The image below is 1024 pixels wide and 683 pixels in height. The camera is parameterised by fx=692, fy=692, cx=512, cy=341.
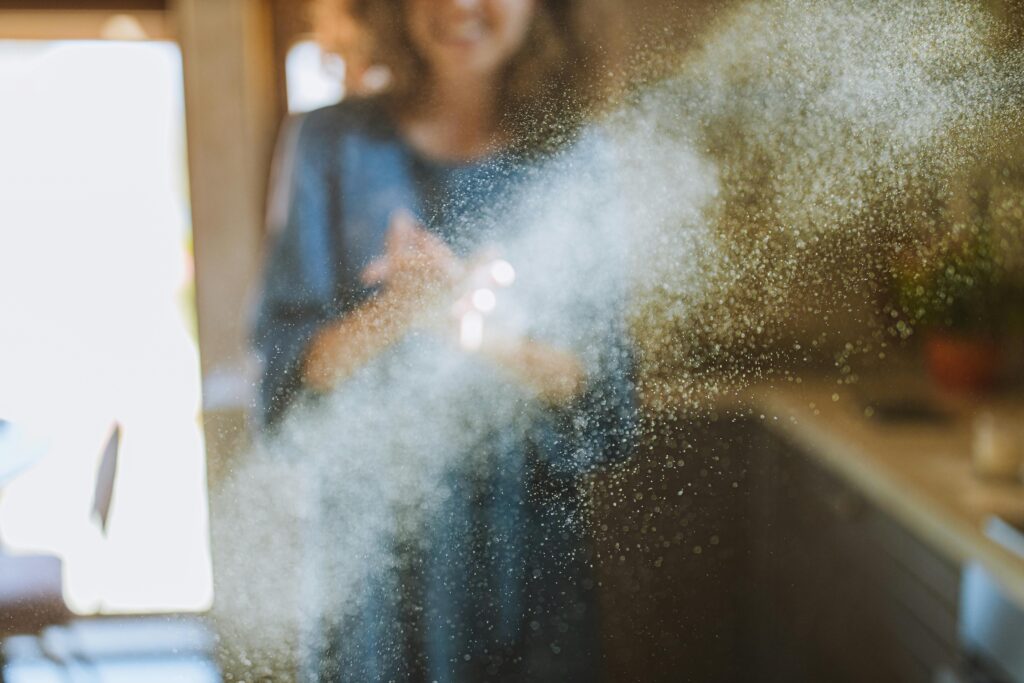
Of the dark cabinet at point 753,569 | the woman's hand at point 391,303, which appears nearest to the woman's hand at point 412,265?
the woman's hand at point 391,303

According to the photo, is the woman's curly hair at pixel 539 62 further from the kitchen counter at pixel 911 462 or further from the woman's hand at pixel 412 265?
the kitchen counter at pixel 911 462

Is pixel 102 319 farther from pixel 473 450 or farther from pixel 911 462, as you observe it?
pixel 911 462

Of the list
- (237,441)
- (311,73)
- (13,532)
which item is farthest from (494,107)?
(13,532)

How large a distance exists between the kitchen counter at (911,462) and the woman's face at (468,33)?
20 cm

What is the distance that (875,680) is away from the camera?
0.34 meters

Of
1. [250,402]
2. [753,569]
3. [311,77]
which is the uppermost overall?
[311,77]

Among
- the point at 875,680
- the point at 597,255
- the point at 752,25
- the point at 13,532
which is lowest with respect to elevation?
the point at 875,680

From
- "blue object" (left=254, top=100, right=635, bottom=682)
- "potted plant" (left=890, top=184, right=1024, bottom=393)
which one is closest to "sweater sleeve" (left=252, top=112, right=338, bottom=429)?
"blue object" (left=254, top=100, right=635, bottom=682)

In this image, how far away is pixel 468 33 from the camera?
309mm

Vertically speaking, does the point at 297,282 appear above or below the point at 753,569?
above

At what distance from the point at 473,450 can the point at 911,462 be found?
0.21 meters

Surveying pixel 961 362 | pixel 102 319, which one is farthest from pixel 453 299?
pixel 961 362

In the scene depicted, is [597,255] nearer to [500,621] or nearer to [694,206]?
[694,206]

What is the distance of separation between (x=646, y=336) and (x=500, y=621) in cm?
16
